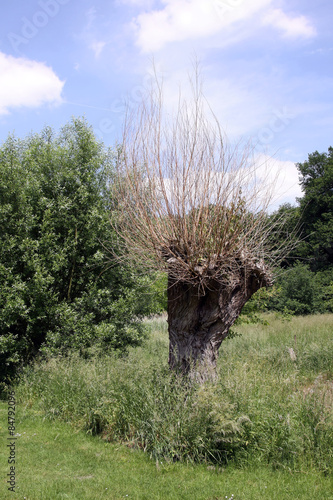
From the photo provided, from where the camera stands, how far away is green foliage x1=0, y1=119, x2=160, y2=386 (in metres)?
9.71

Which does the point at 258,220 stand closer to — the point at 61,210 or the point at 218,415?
the point at 218,415

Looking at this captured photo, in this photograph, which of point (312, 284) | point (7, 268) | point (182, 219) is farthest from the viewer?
point (312, 284)

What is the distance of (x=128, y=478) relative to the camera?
477 cm

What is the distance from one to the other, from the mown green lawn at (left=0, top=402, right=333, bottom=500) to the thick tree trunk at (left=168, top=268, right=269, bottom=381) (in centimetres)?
158

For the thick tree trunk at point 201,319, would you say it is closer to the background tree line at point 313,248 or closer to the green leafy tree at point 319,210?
the background tree line at point 313,248

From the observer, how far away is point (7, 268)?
9.62 metres

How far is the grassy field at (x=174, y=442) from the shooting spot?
14.6 feet

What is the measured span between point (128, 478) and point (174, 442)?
0.71 meters

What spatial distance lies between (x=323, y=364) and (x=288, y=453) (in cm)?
561

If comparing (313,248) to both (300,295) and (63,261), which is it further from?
(63,261)

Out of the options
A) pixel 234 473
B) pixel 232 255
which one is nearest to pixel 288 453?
pixel 234 473

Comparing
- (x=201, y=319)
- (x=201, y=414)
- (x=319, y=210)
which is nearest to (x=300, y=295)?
(x=319, y=210)

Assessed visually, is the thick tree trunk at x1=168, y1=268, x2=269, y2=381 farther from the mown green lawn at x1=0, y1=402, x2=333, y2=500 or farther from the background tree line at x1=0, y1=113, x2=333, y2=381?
the background tree line at x1=0, y1=113, x2=333, y2=381

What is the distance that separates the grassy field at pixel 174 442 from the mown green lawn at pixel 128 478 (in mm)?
13
